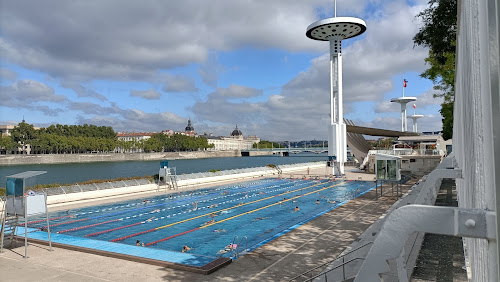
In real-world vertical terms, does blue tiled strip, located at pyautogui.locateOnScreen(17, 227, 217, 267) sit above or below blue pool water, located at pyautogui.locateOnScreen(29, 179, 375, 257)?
above

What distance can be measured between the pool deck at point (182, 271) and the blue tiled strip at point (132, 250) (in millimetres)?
892

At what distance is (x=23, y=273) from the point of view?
12.8m

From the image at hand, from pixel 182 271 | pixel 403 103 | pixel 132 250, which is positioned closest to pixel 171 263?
pixel 182 271

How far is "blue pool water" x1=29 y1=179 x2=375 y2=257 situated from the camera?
1970 cm

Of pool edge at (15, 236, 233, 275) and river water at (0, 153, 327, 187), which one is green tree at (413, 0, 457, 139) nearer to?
pool edge at (15, 236, 233, 275)

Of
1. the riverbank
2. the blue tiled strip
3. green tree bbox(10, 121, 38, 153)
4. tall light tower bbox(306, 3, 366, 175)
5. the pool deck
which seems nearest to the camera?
the pool deck

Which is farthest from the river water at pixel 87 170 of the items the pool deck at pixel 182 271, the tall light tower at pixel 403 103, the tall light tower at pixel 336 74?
the tall light tower at pixel 403 103

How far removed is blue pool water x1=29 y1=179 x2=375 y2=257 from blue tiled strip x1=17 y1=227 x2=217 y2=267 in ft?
5.21

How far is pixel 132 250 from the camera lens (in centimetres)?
1594

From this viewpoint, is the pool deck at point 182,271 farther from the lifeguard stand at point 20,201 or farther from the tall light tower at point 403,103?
the tall light tower at point 403,103

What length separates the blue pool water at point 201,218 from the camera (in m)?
19.7

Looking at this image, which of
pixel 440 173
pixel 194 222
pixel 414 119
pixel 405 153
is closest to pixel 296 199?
pixel 194 222

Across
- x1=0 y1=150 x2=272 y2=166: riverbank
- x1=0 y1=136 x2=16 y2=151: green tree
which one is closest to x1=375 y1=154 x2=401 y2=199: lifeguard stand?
x1=0 y1=150 x2=272 y2=166: riverbank

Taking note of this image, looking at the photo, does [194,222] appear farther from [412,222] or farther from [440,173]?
[412,222]
